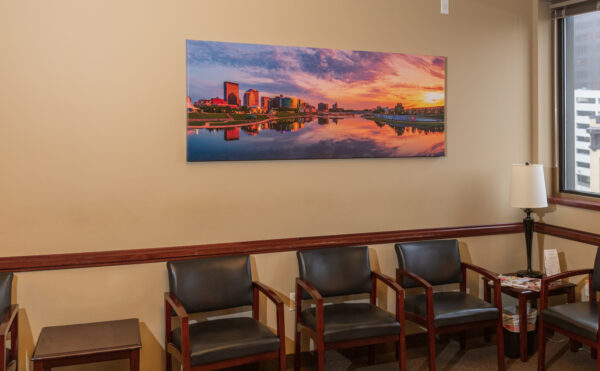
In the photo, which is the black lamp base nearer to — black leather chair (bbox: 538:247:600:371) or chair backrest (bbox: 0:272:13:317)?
black leather chair (bbox: 538:247:600:371)

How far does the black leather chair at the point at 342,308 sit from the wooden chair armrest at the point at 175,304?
0.72m

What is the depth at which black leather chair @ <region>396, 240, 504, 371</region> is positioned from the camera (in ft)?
11.2

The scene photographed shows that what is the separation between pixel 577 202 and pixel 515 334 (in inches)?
41.6

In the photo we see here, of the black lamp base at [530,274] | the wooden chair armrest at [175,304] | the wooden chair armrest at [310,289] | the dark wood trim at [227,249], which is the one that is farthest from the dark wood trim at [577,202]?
the wooden chair armrest at [175,304]

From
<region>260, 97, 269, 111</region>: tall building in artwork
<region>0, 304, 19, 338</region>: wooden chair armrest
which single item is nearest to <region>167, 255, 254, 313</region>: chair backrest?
<region>0, 304, 19, 338</region>: wooden chair armrest

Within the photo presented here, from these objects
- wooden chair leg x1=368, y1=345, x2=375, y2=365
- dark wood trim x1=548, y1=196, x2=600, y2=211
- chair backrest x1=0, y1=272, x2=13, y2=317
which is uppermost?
dark wood trim x1=548, y1=196, x2=600, y2=211

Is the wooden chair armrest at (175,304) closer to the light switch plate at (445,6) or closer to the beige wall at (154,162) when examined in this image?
the beige wall at (154,162)

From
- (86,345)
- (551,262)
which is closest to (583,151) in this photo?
(551,262)

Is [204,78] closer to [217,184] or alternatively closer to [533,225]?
[217,184]

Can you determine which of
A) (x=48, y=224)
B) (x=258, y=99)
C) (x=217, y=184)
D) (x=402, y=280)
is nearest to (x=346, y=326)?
(x=402, y=280)

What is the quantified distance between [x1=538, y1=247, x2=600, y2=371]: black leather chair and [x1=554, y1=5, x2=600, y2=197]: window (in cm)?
77

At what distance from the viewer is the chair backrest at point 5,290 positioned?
2975 mm

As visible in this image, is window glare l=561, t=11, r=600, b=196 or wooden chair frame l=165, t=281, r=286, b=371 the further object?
window glare l=561, t=11, r=600, b=196

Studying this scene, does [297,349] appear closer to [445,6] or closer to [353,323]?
[353,323]
